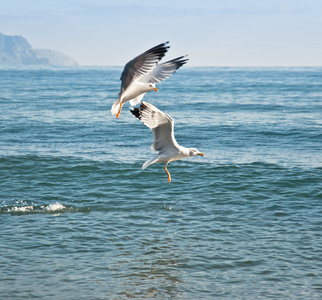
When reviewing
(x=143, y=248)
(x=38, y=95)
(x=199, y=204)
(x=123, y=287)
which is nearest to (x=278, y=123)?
(x=199, y=204)

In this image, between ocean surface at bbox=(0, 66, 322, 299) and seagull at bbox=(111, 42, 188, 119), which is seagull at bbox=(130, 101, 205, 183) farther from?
ocean surface at bbox=(0, 66, 322, 299)

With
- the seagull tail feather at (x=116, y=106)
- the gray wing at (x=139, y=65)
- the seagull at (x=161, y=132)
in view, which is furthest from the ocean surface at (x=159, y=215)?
the gray wing at (x=139, y=65)

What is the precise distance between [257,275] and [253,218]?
410cm

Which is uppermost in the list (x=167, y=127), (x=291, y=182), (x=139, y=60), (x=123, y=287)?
(x=139, y=60)

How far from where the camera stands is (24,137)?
97.1ft

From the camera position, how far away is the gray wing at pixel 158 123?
33.6ft

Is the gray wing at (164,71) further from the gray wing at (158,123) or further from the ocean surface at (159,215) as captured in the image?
the ocean surface at (159,215)

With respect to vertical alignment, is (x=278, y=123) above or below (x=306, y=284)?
above

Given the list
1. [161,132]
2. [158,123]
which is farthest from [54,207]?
[158,123]

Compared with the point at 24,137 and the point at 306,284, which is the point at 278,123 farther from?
the point at 306,284

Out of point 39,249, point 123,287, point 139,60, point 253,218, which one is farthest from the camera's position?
point 253,218

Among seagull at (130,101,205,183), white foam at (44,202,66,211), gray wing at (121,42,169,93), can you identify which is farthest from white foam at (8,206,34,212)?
gray wing at (121,42,169,93)

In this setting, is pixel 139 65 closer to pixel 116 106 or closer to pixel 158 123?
pixel 116 106

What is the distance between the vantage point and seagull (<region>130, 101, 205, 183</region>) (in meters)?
10.3
